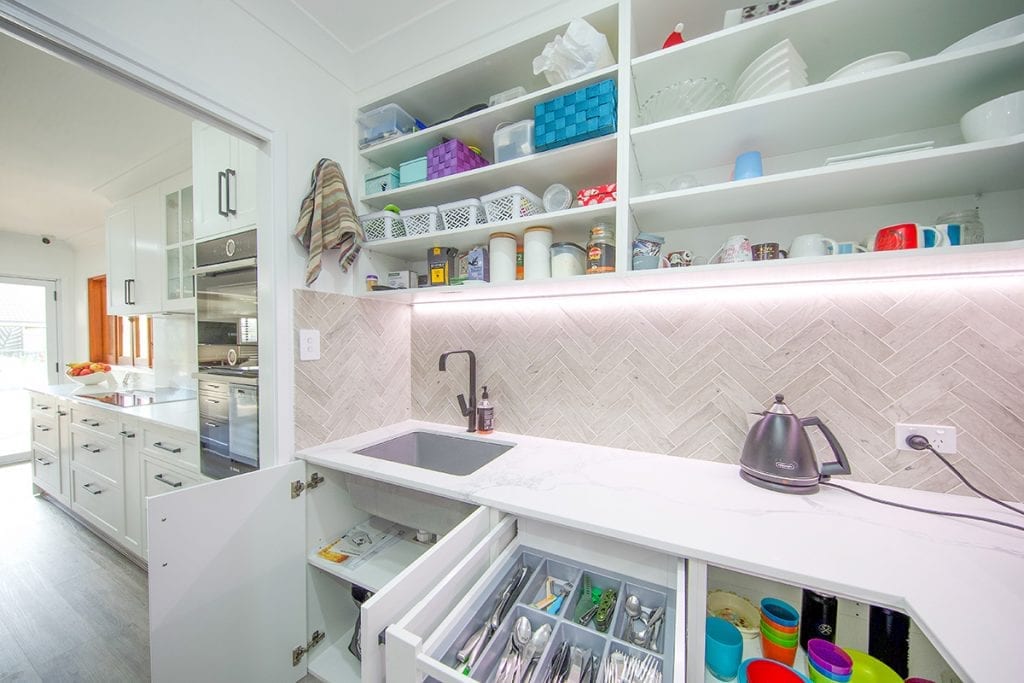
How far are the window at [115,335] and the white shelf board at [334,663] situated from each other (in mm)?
3390

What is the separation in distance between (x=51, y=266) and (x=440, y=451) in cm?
581

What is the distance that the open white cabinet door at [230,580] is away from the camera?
3.24 ft

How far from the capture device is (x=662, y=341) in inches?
51.7

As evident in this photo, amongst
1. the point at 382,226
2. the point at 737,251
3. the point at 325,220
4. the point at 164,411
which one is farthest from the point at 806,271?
the point at 164,411

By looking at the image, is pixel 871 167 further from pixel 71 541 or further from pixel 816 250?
pixel 71 541

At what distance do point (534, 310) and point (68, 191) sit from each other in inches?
165

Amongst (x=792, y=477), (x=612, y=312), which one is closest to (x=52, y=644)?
(x=612, y=312)

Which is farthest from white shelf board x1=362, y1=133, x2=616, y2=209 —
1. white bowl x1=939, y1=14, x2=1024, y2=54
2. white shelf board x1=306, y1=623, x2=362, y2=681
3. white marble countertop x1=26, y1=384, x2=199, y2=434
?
white shelf board x1=306, y1=623, x2=362, y2=681

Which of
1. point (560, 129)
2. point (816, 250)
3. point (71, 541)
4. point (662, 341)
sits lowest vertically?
point (71, 541)

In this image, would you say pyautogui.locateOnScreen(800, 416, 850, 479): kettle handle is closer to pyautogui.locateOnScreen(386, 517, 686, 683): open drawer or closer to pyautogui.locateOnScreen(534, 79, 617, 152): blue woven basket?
pyautogui.locateOnScreen(386, 517, 686, 683): open drawer

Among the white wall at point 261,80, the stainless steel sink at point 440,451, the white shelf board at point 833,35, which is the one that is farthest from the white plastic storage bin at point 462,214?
the stainless steel sink at point 440,451

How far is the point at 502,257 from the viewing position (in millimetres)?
1302

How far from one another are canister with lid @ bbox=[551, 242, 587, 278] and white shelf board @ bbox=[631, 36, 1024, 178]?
0.38m

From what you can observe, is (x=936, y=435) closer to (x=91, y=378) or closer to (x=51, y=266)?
(x=91, y=378)
